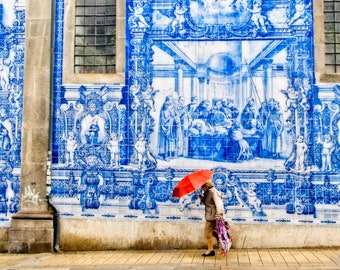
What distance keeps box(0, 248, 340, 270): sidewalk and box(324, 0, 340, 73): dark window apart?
377cm

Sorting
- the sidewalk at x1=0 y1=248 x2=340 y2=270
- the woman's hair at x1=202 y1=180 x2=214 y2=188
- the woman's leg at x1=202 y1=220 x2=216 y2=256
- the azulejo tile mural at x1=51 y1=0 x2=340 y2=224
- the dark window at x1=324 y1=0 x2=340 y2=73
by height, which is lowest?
the sidewalk at x1=0 y1=248 x2=340 y2=270

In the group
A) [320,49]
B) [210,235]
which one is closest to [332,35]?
[320,49]

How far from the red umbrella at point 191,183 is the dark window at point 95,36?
10.3ft

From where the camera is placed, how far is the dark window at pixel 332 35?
11.0 m

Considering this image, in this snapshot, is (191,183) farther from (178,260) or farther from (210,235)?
(178,260)

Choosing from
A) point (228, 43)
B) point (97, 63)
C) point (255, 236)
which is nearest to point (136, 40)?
point (97, 63)

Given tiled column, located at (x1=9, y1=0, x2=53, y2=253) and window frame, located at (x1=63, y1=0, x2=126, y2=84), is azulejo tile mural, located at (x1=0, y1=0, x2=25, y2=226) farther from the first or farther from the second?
window frame, located at (x1=63, y1=0, x2=126, y2=84)

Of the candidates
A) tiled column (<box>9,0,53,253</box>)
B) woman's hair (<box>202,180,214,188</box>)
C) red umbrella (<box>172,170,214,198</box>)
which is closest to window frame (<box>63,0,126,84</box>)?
tiled column (<box>9,0,53,253</box>)

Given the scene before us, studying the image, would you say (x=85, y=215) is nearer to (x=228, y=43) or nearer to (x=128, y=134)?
(x=128, y=134)

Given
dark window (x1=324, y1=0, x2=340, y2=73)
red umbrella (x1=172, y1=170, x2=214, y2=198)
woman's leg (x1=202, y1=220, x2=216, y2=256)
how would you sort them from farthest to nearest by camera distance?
dark window (x1=324, y1=0, x2=340, y2=73)
woman's leg (x1=202, y1=220, x2=216, y2=256)
red umbrella (x1=172, y1=170, x2=214, y2=198)

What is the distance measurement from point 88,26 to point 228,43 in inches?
122

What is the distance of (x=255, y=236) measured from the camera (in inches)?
419

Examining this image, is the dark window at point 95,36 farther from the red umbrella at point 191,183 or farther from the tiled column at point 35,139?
the red umbrella at point 191,183

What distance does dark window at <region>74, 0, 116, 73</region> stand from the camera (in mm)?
11516
